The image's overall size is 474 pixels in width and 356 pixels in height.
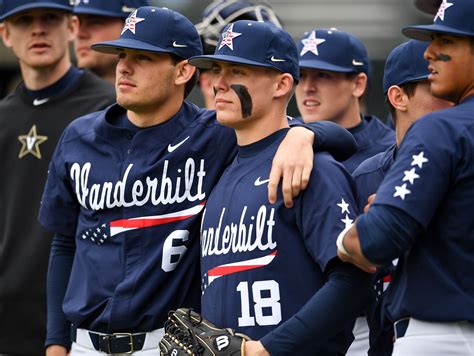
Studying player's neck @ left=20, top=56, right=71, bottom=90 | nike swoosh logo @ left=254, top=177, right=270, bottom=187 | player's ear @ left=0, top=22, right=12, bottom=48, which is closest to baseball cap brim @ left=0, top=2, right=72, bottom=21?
player's ear @ left=0, top=22, right=12, bottom=48

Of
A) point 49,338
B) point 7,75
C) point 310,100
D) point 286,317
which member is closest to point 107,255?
point 49,338

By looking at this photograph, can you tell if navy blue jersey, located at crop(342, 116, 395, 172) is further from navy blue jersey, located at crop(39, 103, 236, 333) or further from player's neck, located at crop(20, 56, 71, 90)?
player's neck, located at crop(20, 56, 71, 90)

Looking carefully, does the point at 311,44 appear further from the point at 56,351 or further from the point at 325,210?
the point at 325,210

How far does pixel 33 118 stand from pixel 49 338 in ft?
4.42

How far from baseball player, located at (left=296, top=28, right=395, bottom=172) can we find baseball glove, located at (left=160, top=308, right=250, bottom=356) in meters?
2.19

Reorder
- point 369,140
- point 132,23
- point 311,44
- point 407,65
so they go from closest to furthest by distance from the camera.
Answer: point 132,23 < point 407,65 < point 369,140 < point 311,44

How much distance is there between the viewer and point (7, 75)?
13.8 metres

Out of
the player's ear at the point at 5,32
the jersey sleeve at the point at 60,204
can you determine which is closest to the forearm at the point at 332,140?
the jersey sleeve at the point at 60,204

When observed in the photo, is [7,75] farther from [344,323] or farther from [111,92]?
[344,323]

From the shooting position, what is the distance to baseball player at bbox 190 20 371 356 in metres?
4.18

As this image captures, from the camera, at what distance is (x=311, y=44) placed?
6613 mm

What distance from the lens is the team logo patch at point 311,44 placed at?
21.5 feet

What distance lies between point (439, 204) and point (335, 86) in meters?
2.68

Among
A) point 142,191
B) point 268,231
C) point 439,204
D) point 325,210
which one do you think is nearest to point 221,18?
point 142,191
